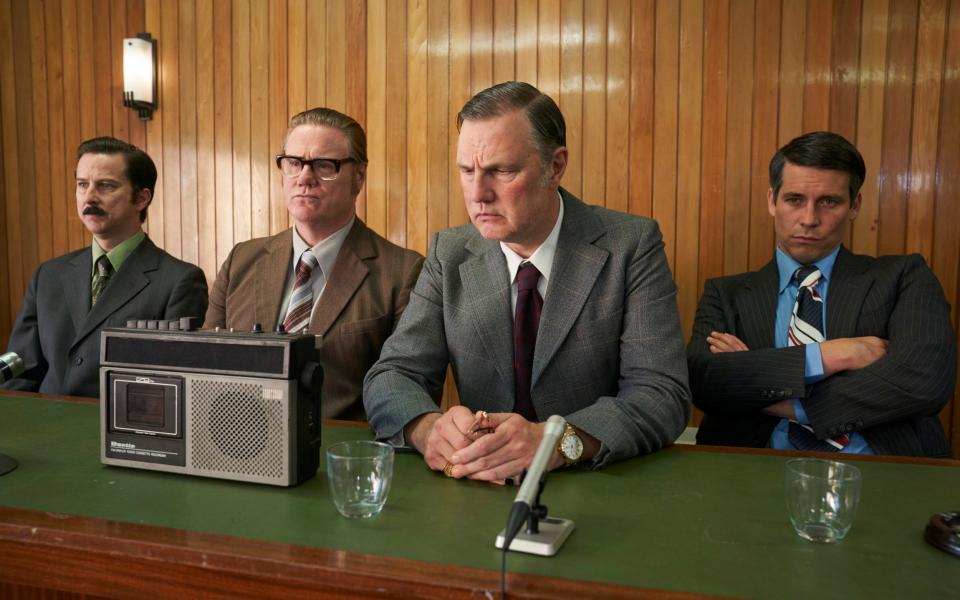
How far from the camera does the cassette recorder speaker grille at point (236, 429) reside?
1.30 m

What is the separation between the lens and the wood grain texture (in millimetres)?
2990

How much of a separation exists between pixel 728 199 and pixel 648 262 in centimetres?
156

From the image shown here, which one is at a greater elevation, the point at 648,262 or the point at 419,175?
the point at 419,175

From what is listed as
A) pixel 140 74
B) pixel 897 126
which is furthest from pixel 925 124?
pixel 140 74

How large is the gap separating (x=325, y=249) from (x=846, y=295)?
169 centimetres

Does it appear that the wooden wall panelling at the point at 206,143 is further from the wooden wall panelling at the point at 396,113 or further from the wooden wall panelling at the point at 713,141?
the wooden wall panelling at the point at 713,141

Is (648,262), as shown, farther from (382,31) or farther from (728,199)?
(382,31)

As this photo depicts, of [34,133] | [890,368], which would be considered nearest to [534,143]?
[890,368]

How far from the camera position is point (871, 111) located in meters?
3.00

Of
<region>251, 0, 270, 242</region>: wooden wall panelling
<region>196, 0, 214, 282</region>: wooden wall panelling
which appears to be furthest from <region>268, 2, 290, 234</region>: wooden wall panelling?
<region>196, 0, 214, 282</region>: wooden wall panelling

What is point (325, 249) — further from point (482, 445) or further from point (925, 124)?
point (925, 124)

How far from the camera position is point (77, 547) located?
1086 millimetres

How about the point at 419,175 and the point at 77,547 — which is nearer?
the point at 77,547

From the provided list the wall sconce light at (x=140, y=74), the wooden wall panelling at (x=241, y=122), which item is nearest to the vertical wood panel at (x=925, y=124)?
the wooden wall panelling at (x=241, y=122)
